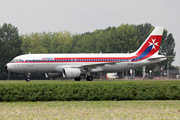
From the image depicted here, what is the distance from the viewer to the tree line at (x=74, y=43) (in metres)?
84.2

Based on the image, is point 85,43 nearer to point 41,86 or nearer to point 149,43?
point 149,43

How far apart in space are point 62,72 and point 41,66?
335 cm

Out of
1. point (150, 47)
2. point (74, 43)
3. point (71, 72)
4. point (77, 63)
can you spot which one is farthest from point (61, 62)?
point (74, 43)

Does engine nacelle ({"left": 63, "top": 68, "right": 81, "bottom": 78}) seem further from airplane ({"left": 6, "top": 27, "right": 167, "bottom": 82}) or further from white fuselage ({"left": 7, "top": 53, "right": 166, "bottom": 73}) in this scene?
white fuselage ({"left": 7, "top": 53, "right": 166, "bottom": 73})

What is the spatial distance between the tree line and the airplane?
103 ft

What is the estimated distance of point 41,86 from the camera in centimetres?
2195

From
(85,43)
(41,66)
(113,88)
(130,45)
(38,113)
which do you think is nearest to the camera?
(38,113)

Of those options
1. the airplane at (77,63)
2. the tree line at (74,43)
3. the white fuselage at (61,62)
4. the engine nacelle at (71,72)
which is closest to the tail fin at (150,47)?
the airplane at (77,63)

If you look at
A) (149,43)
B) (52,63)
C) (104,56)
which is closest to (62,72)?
(52,63)

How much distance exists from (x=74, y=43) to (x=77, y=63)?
244 feet

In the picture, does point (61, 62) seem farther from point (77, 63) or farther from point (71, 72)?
point (71, 72)

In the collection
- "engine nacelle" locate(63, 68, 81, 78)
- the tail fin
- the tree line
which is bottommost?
"engine nacelle" locate(63, 68, 81, 78)

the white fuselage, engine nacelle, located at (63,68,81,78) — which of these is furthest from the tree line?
engine nacelle, located at (63,68,81,78)

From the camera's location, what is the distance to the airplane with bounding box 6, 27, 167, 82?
44219mm
